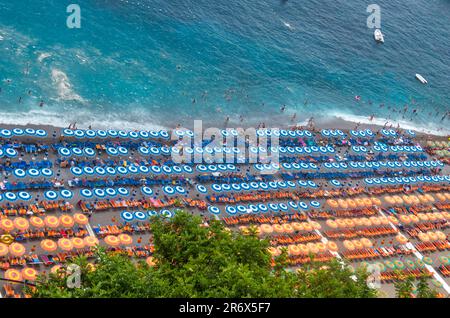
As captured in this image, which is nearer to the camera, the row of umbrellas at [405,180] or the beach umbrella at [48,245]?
the beach umbrella at [48,245]

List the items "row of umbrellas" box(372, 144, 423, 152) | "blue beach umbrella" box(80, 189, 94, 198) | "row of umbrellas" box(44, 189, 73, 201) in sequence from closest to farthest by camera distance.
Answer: "row of umbrellas" box(44, 189, 73, 201) → "blue beach umbrella" box(80, 189, 94, 198) → "row of umbrellas" box(372, 144, 423, 152)

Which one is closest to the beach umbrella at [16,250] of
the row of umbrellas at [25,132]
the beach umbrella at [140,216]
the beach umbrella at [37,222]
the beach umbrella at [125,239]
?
the beach umbrella at [37,222]

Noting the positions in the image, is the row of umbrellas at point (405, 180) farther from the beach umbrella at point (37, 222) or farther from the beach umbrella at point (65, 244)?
the beach umbrella at point (37, 222)

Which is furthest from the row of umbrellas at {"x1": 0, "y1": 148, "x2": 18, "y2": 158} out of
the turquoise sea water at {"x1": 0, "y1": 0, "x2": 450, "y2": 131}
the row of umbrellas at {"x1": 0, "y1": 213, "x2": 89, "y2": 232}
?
the turquoise sea water at {"x1": 0, "y1": 0, "x2": 450, "y2": 131}

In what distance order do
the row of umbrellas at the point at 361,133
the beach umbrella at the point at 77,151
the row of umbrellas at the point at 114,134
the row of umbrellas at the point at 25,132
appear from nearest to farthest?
the row of umbrellas at the point at 25,132, the beach umbrella at the point at 77,151, the row of umbrellas at the point at 114,134, the row of umbrellas at the point at 361,133

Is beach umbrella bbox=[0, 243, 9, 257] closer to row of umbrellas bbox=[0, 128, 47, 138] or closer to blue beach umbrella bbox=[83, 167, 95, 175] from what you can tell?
blue beach umbrella bbox=[83, 167, 95, 175]
